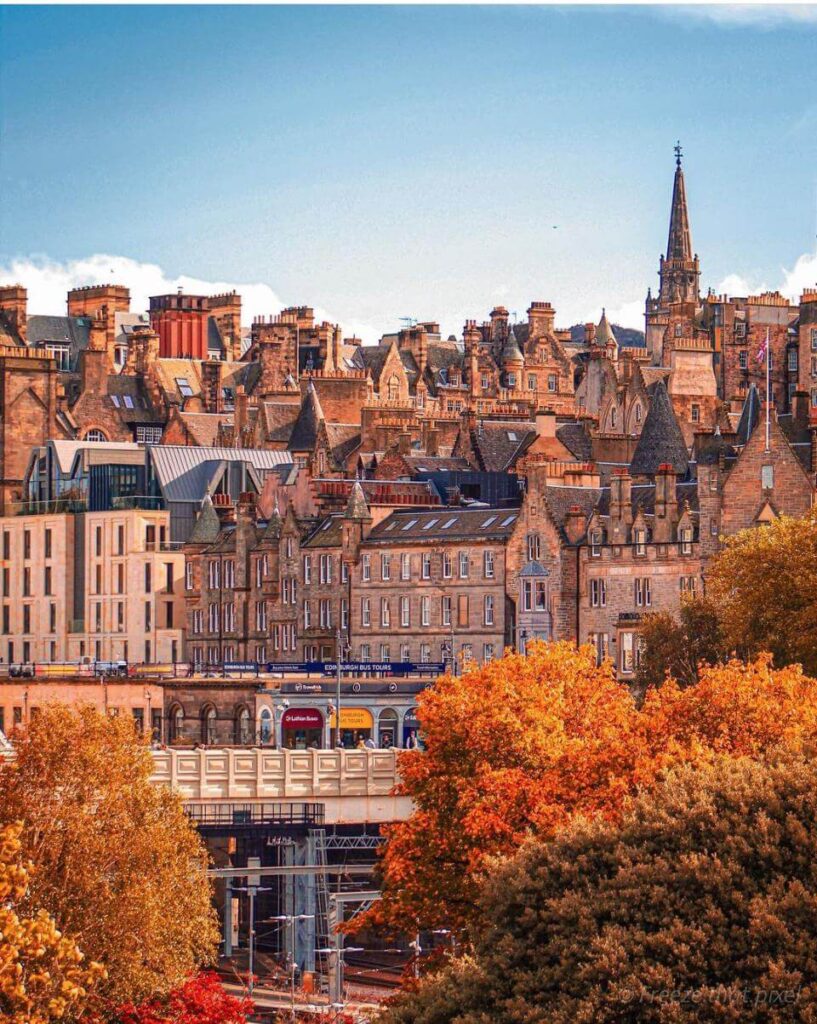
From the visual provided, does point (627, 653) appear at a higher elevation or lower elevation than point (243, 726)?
higher

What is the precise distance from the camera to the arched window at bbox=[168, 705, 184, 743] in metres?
140

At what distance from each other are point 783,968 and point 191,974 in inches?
1146

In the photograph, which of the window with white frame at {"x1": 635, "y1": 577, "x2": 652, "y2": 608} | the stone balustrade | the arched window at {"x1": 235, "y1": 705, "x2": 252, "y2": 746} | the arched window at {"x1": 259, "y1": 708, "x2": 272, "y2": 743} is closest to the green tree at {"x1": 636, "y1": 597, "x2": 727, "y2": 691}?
the window with white frame at {"x1": 635, "y1": 577, "x2": 652, "y2": 608}

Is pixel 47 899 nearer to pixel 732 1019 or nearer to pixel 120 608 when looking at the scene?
pixel 732 1019

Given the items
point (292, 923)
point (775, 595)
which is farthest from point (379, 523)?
point (292, 923)

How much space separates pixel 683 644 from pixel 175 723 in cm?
3101

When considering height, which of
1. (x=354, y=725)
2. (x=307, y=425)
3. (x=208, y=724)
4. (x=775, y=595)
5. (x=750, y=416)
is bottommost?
(x=208, y=724)

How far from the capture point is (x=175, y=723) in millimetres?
141250

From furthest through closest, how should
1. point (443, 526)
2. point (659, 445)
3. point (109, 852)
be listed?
point (659, 445) → point (443, 526) → point (109, 852)

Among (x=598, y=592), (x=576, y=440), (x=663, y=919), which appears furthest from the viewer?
(x=576, y=440)

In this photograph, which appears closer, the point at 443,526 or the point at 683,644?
the point at 683,644

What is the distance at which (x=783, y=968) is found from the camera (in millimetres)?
51656

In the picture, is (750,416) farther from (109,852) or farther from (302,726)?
(109,852)

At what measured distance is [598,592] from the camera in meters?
Result: 137
